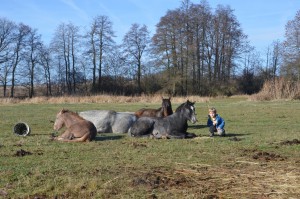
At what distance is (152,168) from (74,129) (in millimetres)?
4977

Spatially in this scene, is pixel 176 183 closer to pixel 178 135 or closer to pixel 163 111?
pixel 178 135

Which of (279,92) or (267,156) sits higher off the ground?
(279,92)

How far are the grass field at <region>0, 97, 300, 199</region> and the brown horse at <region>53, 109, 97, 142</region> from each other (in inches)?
16.5

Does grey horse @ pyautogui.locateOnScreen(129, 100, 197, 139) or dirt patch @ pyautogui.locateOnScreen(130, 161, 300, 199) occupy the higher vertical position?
grey horse @ pyautogui.locateOnScreen(129, 100, 197, 139)

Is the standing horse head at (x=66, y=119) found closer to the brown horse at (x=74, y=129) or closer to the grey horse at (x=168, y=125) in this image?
the brown horse at (x=74, y=129)

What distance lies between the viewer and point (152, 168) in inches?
320

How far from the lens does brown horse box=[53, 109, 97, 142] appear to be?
12320 millimetres

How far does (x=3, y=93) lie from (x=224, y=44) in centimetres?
3539

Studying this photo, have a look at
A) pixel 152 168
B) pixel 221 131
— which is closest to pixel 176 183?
pixel 152 168

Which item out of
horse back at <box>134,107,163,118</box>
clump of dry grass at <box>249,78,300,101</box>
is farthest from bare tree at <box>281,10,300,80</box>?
horse back at <box>134,107,163,118</box>

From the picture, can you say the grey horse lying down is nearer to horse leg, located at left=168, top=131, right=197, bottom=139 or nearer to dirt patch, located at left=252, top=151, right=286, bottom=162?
horse leg, located at left=168, top=131, right=197, bottom=139

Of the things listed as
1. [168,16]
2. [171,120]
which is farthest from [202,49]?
[171,120]

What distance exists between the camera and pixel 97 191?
21.0ft

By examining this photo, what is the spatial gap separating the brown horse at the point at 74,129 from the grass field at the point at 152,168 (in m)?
0.42
